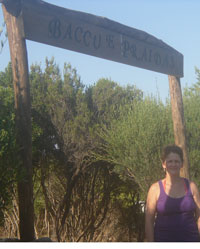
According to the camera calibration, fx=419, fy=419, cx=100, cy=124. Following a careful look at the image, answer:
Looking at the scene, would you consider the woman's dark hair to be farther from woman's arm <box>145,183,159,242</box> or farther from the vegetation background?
the vegetation background

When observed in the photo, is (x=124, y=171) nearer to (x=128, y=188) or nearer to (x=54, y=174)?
(x=128, y=188)

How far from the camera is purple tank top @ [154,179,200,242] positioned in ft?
10.1

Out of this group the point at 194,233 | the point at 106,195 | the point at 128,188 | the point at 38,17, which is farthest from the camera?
the point at 106,195

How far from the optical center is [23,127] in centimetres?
594

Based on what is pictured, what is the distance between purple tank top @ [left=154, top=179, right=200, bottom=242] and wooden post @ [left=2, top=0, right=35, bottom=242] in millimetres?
3143

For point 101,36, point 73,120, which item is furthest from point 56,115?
point 101,36

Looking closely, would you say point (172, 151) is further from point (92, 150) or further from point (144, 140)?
point (92, 150)

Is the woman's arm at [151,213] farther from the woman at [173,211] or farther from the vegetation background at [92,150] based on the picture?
the vegetation background at [92,150]

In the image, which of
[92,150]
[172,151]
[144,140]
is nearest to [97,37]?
[172,151]

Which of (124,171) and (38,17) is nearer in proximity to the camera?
(38,17)

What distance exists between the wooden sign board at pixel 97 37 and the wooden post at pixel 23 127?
41cm

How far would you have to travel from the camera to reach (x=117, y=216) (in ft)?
56.3

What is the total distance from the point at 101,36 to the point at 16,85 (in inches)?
58.2

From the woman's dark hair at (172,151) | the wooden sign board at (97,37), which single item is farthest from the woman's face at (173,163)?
the wooden sign board at (97,37)
